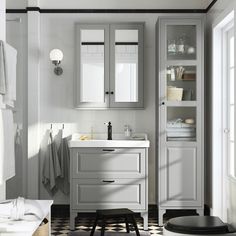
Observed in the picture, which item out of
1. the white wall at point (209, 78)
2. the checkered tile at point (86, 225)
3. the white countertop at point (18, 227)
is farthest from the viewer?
the checkered tile at point (86, 225)

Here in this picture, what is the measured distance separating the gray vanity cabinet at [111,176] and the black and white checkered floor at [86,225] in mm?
Answer: 143

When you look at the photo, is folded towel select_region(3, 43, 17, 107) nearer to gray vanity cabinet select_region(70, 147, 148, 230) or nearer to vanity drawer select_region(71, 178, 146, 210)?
gray vanity cabinet select_region(70, 147, 148, 230)

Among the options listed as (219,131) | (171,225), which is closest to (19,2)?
(219,131)

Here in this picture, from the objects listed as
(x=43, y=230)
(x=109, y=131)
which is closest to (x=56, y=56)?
(x=109, y=131)

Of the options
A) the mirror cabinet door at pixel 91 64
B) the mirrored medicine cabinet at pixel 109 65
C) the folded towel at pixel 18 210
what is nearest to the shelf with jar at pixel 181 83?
the mirrored medicine cabinet at pixel 109 65

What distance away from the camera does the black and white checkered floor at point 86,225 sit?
516 centimetres

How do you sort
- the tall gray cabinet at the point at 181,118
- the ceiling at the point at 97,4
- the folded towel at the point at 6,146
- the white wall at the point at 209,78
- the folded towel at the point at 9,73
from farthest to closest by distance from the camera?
the ceiling at the point at 97,4 → the tall gray cabinet at the point at 181,118 → the white wall at the point at 209,78 → the folded towel at the point at 9,73 → the folded towel at the point at 6,146

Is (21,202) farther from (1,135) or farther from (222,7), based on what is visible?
(222,7)

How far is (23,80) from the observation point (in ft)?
19.1

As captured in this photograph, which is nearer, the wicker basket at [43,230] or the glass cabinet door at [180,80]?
the wicker basket at [43,230]

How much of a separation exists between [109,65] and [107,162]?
114 centimetres

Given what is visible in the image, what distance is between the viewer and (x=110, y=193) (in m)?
5.23

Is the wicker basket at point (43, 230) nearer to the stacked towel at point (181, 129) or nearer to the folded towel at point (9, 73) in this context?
the folded towel at point (9, 73)

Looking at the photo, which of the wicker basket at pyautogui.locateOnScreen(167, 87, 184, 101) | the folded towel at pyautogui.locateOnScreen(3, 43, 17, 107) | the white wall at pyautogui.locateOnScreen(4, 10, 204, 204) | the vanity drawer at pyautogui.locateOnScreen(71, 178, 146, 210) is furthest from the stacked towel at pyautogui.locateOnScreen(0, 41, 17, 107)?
the wicker basket at pyautogui.locateOnScreen(167, 87, 184, 101)
